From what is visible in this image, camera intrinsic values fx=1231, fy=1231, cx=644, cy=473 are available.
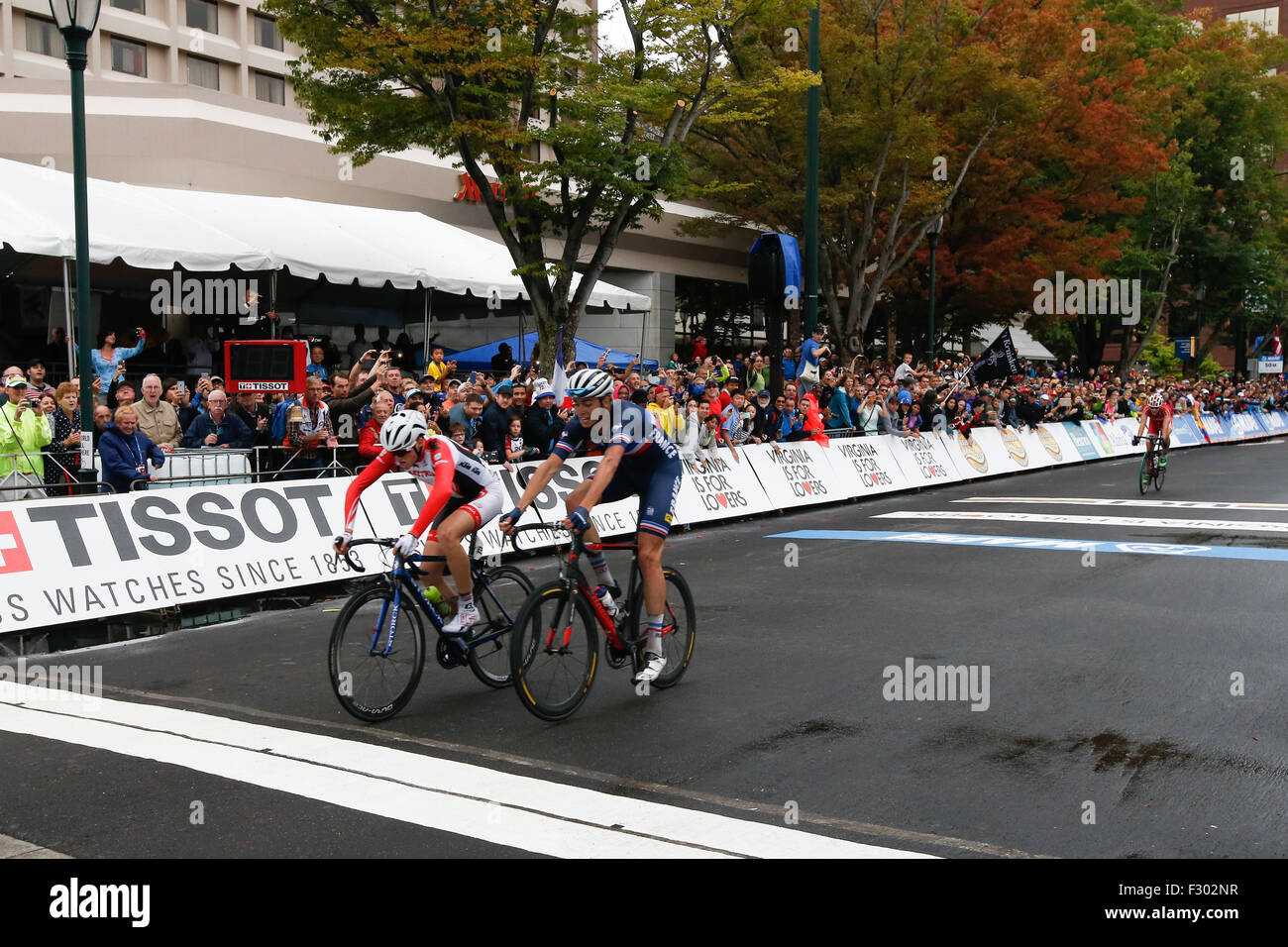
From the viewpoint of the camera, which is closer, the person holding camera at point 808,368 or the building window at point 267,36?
the person holding camera at point 808,368

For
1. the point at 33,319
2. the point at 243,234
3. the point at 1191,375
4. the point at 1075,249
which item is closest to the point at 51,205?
the point at 243,234

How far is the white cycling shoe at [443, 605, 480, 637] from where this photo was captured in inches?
300

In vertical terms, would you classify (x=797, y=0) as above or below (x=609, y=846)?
above

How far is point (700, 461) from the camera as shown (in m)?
17.7

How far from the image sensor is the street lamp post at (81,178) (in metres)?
11.7

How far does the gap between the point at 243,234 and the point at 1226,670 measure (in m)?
16.3

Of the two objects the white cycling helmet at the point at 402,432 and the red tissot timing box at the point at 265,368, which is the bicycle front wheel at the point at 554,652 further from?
the red tissot timing box at the point at 265,368

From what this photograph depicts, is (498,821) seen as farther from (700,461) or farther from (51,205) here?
(51,205)

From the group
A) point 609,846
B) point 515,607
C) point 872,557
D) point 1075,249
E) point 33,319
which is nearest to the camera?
point 609,846

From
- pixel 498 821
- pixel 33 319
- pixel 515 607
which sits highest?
pixel 33 319

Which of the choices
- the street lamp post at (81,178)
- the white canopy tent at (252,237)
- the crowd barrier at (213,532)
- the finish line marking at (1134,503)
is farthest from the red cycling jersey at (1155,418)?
the street lamp post at (81,178)

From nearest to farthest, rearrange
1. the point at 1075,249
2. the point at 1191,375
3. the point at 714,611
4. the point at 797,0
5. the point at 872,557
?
the point at 714,611 < the point at 872,557 < the point at 797,0 < the point at 1075,249 < the point at 1191,375

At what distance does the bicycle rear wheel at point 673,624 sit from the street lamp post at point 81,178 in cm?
652

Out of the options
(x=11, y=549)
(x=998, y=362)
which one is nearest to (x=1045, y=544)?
(x=11, y=549)
